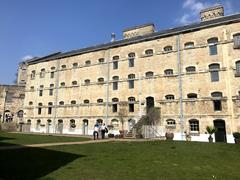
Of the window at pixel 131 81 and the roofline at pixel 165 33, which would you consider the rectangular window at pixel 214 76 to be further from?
the window at pixel 131 81

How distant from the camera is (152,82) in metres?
30.0

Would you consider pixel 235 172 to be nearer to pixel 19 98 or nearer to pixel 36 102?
pixel 36 102

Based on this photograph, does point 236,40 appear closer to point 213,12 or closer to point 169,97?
point 213,12

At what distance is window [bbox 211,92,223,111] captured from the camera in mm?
25547

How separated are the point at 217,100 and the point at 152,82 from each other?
8.20 m

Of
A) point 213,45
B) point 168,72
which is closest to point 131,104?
point 168,72

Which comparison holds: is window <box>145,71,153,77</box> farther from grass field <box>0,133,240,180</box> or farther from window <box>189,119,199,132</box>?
grass field <box>0,133,240,180</box>

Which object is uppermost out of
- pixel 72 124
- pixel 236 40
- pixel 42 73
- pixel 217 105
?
pixel 236 40

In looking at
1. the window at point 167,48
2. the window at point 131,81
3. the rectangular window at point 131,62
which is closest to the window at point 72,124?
the window at point 131,81

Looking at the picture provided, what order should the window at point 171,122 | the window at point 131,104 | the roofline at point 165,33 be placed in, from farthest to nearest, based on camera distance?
the window at point 131,104, the window at point 171,122, the roofline at point 165,33

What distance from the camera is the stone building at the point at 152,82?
25.8m

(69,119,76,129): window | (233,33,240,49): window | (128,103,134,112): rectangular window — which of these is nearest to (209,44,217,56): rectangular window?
(233,33,240,49): window

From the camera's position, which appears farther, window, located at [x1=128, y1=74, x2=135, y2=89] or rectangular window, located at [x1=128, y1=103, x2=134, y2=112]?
window, located at [x1=128, y1=74, x2=135, y2=89]

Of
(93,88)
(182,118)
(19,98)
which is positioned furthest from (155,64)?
(19,98)
